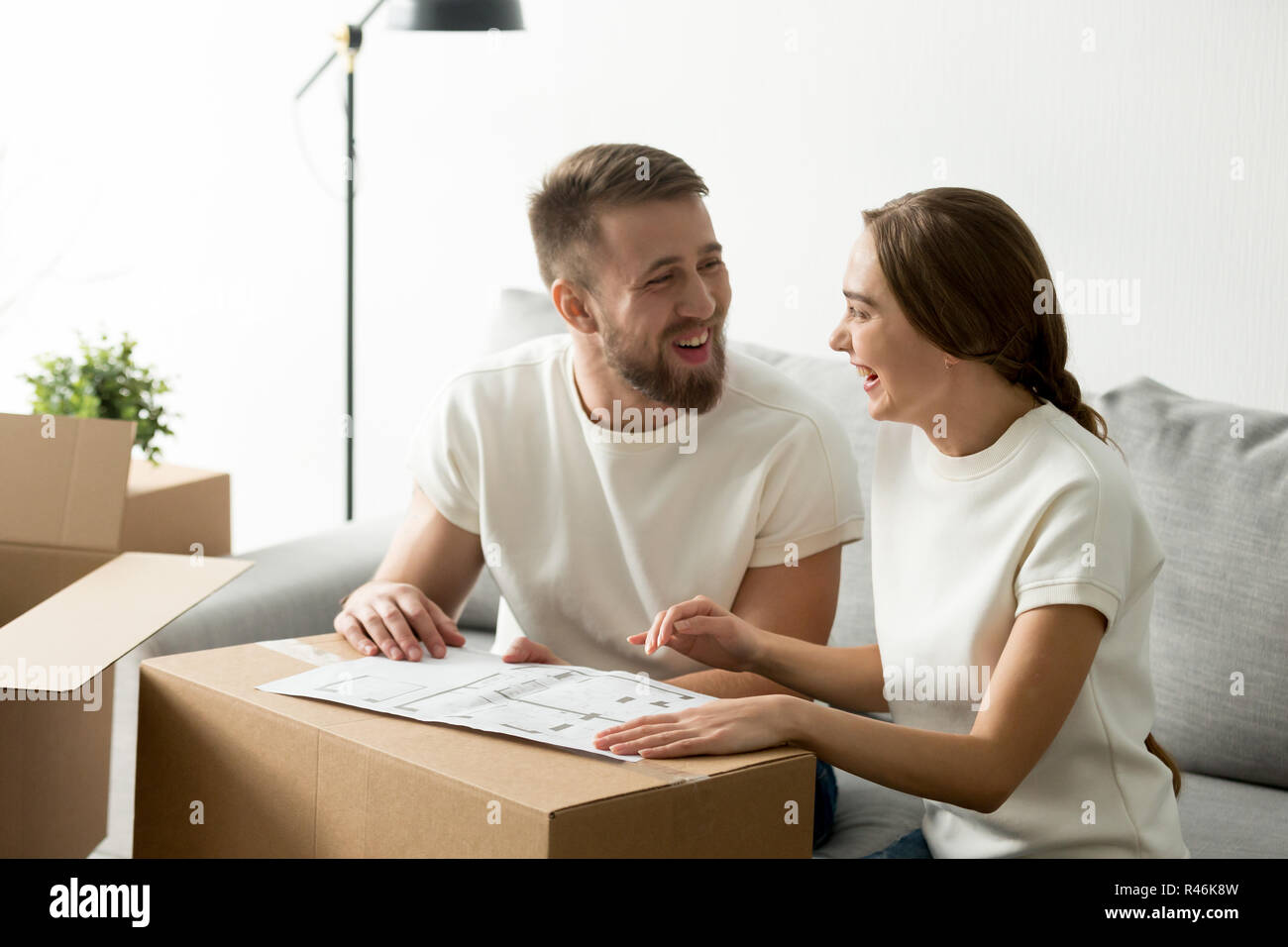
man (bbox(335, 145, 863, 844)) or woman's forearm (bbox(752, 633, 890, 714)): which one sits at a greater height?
man (bbox(335, 145, 863, 844))

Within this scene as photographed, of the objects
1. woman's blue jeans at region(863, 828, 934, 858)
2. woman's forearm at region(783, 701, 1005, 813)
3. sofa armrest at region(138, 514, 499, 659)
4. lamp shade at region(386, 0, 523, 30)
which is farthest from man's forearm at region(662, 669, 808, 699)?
lamp shade at region(386, 0, 523, 30)

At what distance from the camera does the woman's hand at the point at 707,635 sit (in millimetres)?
1140

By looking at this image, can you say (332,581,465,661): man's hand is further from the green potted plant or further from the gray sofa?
the green potted plant

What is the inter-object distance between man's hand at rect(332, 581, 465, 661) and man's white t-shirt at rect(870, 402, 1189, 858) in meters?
0.46

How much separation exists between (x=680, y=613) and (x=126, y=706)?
3.22 ft

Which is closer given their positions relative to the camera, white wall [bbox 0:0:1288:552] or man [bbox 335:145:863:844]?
man [bbox 335:145:863:844]

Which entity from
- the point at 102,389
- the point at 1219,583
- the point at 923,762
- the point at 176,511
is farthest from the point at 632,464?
the point at 102,389

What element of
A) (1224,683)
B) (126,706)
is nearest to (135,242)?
(126,706)

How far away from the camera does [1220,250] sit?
1845 mm

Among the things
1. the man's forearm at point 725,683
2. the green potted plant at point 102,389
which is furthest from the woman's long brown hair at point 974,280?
the green potted plant at point 102,389

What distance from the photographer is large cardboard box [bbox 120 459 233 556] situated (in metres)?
1.96

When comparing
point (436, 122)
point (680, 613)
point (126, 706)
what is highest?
point (436, 122)

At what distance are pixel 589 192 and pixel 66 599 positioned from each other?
73 centimetres

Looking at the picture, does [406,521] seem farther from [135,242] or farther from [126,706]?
[135,242]
